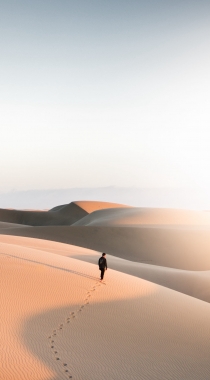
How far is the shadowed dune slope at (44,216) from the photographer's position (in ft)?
284

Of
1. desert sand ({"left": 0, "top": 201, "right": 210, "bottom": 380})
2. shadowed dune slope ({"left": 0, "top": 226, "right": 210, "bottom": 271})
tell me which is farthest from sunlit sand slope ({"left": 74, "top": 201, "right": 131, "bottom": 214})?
desert sand ({"left": 0, "top": 201, "right": 210, "bottom": 380})

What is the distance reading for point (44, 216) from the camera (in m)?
88.8

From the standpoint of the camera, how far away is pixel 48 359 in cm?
679

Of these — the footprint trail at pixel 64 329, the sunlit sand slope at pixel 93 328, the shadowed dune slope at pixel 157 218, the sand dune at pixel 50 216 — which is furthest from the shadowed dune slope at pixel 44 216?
the footprint trail at pixel 64 329

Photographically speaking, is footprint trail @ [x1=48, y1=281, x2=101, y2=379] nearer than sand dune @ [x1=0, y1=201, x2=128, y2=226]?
Yes

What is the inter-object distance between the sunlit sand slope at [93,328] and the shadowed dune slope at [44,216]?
73212 mm

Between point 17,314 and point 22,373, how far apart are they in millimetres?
2825

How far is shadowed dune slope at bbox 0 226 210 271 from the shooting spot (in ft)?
111

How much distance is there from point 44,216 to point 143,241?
5351 cm

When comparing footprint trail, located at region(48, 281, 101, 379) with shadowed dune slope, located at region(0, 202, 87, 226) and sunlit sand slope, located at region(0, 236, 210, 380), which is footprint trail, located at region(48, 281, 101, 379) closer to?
sunlit sand slope, located at region(0, 236, 210, 380)

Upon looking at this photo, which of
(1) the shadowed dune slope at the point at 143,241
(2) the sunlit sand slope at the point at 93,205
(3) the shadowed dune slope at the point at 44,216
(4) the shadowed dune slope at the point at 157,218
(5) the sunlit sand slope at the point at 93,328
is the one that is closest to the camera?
(5) the sunlit sand slope at the point at 93,328

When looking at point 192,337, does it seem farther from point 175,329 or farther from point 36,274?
point 36,274

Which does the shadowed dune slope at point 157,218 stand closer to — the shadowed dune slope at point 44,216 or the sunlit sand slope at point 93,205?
the shadowed dune slope at point 44,216

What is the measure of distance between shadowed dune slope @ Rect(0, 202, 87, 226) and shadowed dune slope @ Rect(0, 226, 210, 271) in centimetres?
4549
